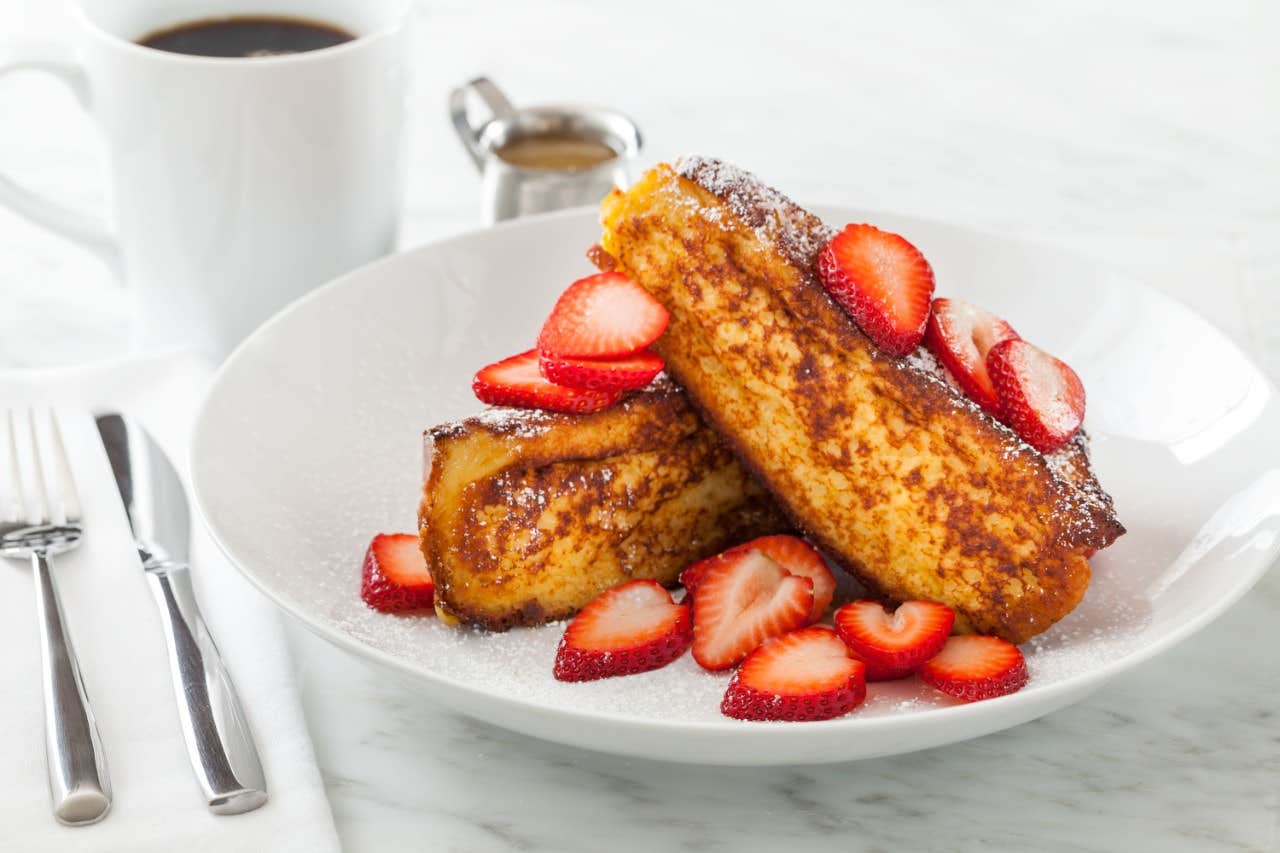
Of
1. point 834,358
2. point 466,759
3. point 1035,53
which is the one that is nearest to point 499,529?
point 466,759

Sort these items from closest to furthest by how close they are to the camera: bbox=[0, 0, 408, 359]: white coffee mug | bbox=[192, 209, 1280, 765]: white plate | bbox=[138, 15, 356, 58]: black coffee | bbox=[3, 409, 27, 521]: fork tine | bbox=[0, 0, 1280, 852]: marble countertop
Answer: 1. bbox=[192, 209, 1280, 765]: white plate
2. bbox=[0, 0, 1280, 852]: marble countertop
3. bbox=[3, 409, 27, 521]: fork tine
4. bbox=[0, 0, 408, 359]: white coffee mug
5. bbox=[138, 15, 356, 58]: black coffee

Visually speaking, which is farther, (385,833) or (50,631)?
(50,631)

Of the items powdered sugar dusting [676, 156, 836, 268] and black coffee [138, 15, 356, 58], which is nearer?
Result: powdered sugar dusting [676, 156, 836, 268]

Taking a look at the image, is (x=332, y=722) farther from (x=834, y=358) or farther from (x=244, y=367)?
(x=834, y=358)

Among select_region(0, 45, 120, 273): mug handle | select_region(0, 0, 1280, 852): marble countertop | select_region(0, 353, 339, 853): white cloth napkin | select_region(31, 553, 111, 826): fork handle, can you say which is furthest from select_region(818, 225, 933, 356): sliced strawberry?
select_region(0, 45, 120, 273): mug handle

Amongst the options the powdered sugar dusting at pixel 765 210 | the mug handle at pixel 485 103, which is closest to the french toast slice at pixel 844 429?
the powdered sugar dusting at pixel 765 210

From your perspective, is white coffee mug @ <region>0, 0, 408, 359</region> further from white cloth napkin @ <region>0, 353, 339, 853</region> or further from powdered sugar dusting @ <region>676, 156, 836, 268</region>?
powdered sugar dusting @ <region>676, 156, 836, 268</region>
